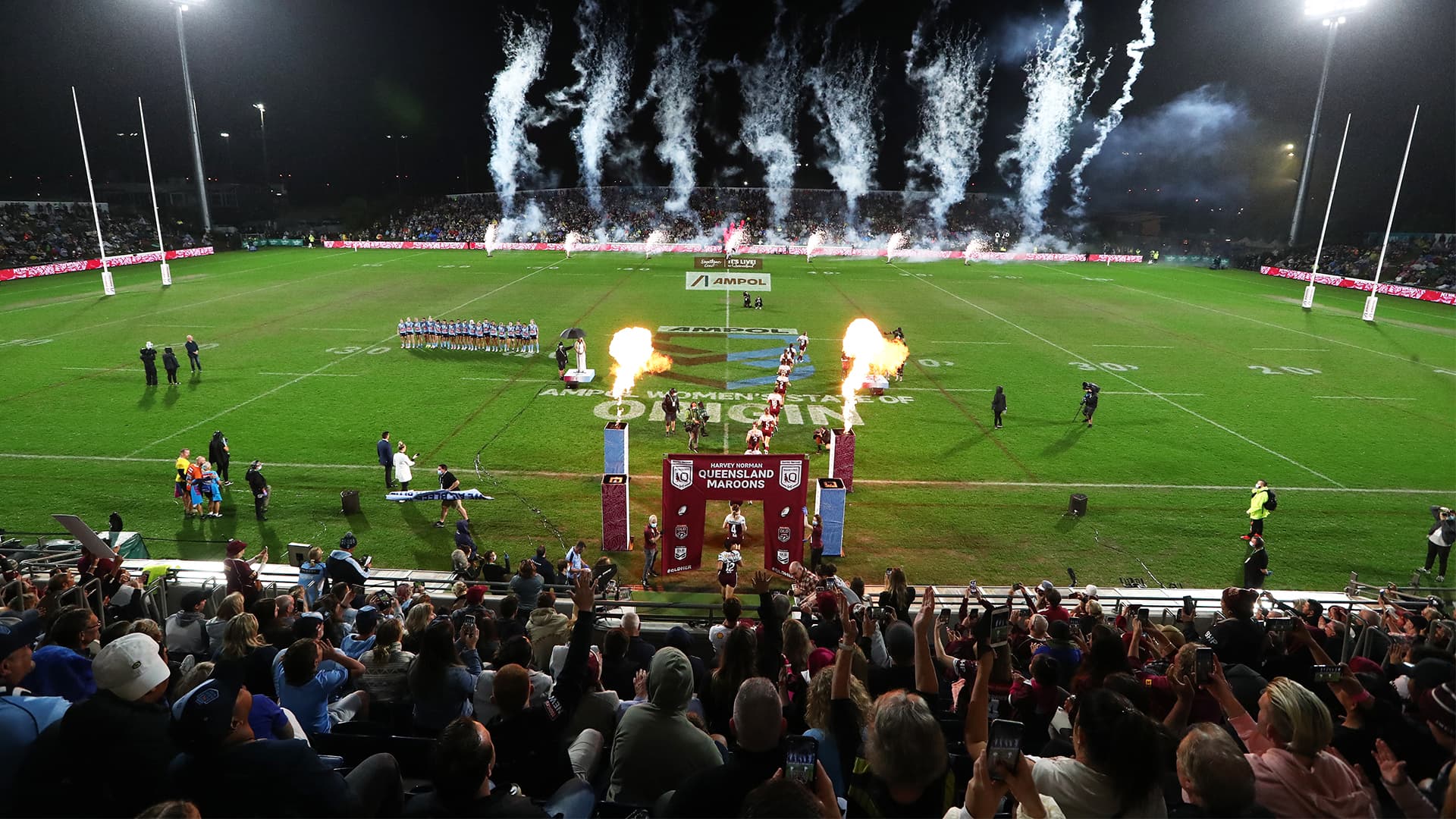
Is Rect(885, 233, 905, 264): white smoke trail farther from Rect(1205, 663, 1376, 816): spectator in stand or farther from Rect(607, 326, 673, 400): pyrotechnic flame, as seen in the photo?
Rect(1205, 663, 1376, 816): spectator in stand

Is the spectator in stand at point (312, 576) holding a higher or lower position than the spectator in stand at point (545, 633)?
lower

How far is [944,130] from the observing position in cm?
10356

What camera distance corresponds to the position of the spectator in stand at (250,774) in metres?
3.53

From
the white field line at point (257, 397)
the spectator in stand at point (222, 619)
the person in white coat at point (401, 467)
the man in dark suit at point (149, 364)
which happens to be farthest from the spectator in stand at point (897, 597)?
the man in dark suit at point (149, 364)

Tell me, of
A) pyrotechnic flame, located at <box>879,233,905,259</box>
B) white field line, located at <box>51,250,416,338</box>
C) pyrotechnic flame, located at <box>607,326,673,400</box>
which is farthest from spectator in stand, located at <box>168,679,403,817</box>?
pyrotechnic flame, located at <box>879,233,905,259</box>

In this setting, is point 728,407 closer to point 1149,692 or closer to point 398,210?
point 1149,692

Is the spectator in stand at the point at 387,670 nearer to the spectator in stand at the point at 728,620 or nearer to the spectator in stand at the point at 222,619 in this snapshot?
the spectator in stand at the point at 222,619

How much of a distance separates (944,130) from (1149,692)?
109022mm

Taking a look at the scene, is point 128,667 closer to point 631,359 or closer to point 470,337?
point 631,359

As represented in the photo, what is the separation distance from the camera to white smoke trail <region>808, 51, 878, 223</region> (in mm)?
100312

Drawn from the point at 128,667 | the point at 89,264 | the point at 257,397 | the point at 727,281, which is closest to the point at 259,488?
the point at 257,397

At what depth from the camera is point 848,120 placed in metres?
107

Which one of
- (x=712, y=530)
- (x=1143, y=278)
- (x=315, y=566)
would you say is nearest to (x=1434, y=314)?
(x=1143, y=278)

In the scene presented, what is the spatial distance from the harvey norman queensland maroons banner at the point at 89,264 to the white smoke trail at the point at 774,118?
65.5 m
